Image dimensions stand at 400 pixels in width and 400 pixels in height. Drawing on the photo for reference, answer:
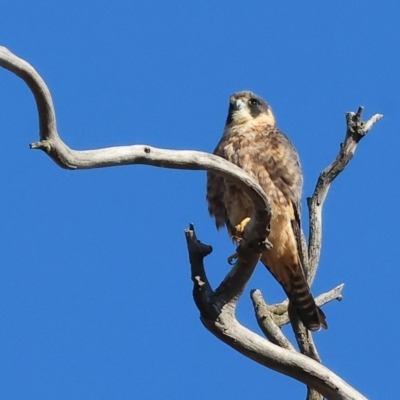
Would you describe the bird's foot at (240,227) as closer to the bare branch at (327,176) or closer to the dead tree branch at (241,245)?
the dead tree branch at (241,245)

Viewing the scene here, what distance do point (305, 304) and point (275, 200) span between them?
621mm

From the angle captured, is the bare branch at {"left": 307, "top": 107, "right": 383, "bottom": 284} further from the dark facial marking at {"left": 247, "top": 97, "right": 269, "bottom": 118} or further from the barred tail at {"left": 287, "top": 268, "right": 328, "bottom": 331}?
the dark facial marking at {"left": 247, "top": 97, "right": 269, "bottom": 118}

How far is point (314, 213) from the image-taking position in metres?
5.22

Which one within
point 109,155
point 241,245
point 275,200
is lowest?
point 109,155

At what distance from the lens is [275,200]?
197 inches

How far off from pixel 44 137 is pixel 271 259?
255cm

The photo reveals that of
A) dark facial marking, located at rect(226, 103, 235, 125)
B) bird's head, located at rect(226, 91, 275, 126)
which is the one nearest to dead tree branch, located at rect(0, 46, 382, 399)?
bird's head, located at rect(226, 91, 275, 126)

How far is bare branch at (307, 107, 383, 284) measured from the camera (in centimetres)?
514

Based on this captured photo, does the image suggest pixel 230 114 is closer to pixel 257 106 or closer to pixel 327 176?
pixel 257 106

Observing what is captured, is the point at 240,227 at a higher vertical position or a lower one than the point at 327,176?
lower

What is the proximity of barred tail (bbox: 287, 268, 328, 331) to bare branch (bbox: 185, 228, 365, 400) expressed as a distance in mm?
983

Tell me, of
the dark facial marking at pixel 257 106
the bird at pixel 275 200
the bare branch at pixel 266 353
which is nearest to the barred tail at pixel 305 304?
the bird at pixel 275 200

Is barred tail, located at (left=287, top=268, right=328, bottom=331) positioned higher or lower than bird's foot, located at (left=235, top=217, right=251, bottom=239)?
lower

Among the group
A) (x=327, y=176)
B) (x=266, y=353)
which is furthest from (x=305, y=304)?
(x=266, y=353)
